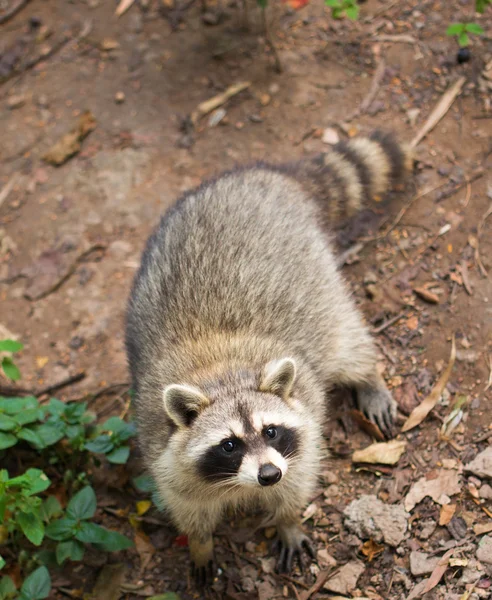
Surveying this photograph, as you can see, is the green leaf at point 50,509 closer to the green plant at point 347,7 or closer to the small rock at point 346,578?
the small rock at point 346,578

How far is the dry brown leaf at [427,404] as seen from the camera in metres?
4.07

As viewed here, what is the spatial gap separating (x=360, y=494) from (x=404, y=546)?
1.38ft

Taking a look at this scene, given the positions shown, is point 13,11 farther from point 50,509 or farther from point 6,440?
point 50,509

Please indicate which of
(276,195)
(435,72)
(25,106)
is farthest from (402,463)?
(25,106)

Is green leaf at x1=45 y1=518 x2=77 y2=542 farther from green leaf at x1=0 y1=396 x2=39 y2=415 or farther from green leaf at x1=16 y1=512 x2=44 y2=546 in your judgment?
green leaf at x1=0 y1=396 x2=39 y2=415

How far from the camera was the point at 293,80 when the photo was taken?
598 cm

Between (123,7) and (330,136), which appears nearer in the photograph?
(330,136)

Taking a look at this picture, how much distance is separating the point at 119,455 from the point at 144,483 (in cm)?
23

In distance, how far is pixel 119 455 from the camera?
395 cm

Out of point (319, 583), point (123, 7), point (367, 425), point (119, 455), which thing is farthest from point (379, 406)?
point (123, 7)

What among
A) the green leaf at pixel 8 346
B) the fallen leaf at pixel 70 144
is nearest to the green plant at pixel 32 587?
the green leaf at pixel 8 346

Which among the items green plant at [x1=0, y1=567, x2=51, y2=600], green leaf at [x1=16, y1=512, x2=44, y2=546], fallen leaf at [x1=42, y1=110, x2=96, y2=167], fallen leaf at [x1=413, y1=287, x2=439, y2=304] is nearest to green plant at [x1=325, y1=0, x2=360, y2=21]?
fallen leaf at [x1=413, y1=287, x2=439, y2=304]

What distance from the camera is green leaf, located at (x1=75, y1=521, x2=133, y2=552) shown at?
3.58m

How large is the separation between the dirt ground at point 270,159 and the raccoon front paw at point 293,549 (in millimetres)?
65
